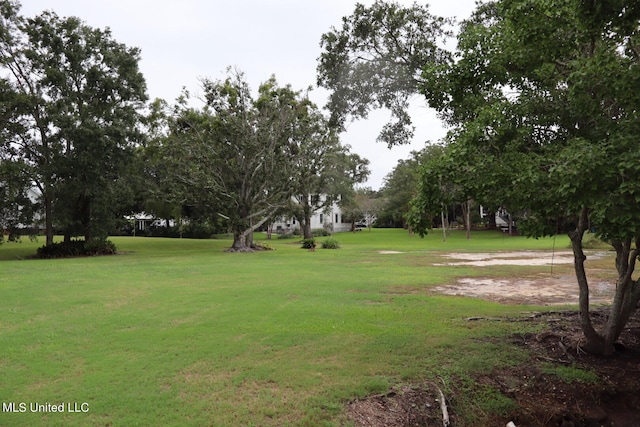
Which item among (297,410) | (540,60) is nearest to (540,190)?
(540,60)

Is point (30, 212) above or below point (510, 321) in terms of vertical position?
above

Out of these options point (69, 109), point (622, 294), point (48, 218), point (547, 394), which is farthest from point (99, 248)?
point (622, 294)

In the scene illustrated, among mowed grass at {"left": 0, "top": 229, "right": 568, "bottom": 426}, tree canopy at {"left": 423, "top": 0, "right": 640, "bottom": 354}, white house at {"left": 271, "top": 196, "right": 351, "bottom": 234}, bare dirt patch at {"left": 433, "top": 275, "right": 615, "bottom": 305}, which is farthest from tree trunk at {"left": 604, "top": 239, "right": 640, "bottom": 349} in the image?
white house at {"left": 271, "top": 196, "right": 351, "bottom": 234}

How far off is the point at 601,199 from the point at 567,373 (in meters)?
3.27

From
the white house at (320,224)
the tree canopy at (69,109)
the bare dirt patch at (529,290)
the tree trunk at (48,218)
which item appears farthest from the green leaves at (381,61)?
the white house at (320,224)

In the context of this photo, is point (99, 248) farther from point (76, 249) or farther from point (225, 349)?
point (225, 349)

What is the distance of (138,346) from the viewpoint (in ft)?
22.7

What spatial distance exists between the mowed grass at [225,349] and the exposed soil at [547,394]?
0.27 m

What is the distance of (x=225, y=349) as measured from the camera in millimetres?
6777

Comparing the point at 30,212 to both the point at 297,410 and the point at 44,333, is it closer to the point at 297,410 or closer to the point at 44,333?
the point at 44,333

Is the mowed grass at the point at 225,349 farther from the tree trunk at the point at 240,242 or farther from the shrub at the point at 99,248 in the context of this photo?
the tree trunk at the point at 240,242

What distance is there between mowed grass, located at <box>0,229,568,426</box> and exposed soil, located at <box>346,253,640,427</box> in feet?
0.90

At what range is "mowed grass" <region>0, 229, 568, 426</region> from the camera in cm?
491

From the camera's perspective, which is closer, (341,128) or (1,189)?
(341,128)
